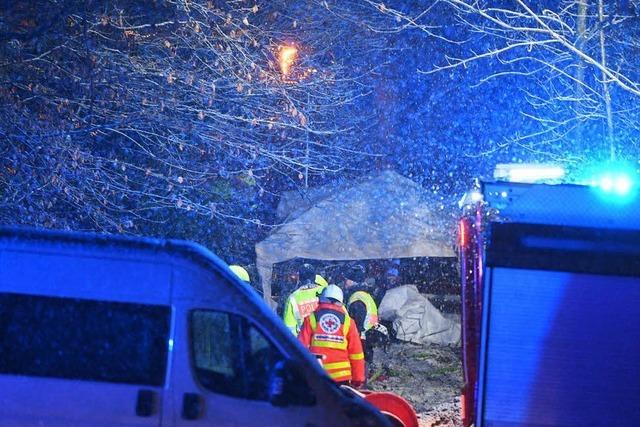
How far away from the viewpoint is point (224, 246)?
15.7m

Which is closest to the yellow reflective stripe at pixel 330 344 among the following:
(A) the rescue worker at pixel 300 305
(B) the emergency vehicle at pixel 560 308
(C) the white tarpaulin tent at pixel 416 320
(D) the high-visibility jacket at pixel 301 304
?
(A) the rescue worker at pixel 300 305

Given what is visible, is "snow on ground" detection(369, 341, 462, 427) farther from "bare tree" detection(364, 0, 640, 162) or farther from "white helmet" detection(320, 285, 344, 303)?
"bare tree" detection(364, 0, 640, 162)

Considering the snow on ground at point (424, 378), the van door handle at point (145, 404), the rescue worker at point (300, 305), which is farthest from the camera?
the snow on ground at point (424, 378)

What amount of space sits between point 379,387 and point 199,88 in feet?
16.2

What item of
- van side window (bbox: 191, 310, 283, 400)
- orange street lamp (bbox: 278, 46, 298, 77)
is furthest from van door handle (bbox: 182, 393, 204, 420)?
orange street lamp (bbox: 278, 46, 298, 77)

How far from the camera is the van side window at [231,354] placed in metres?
4.57

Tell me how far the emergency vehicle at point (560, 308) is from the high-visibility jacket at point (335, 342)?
263 centimetres

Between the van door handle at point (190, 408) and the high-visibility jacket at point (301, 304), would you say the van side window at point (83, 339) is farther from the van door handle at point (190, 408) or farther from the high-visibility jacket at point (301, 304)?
Result: the high-visibility jacket at point (301, 304)

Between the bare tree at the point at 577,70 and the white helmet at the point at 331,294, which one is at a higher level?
the bare tree at the point at 577,70

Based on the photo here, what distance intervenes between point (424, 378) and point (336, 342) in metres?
4.65

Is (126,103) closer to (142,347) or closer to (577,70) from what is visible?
(142,347)

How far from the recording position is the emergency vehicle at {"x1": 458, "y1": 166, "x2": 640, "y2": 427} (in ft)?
16.2

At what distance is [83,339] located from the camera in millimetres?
4555

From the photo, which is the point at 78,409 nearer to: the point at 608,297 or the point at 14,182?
the point at 608,297
